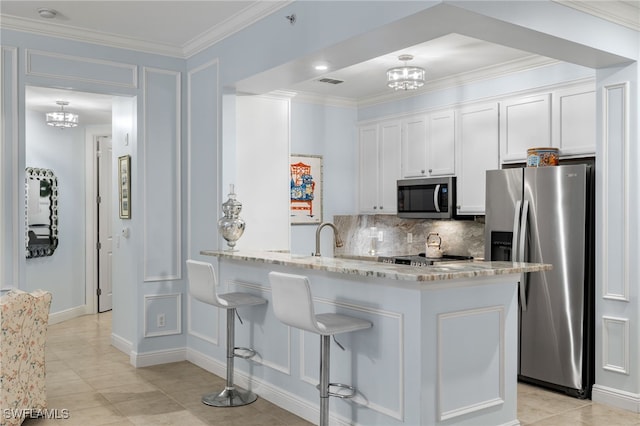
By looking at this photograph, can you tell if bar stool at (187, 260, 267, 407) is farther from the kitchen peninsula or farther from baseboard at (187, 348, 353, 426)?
the kitchen peninsula

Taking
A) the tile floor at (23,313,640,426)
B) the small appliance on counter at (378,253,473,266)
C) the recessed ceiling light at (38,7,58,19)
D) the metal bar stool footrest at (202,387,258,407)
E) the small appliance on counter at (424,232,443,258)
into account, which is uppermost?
the recessed ceiling light at (38,7,58,19)

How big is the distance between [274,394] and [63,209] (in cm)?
483

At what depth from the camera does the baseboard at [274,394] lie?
11.9 ft

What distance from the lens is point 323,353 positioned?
3.20m

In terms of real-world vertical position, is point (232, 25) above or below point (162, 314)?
above

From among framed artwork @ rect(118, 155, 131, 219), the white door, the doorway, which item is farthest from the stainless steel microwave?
the white door

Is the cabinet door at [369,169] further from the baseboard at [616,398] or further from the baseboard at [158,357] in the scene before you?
the baseboard at [616,398]

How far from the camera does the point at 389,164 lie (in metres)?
6.42

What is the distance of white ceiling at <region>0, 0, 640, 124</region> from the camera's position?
13.4 feet

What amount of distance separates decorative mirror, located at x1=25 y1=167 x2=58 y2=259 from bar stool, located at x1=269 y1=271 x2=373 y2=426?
16.4 feet

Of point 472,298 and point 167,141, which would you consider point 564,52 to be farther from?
point 167,141

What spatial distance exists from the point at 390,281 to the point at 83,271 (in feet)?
19.2

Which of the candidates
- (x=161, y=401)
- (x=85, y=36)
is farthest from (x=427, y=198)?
(x=85, y=36)

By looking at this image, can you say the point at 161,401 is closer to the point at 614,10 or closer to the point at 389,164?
the point at 389,164
